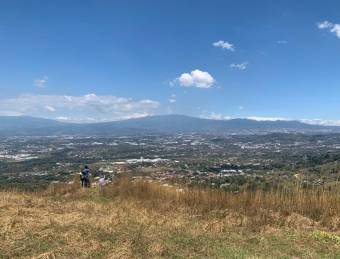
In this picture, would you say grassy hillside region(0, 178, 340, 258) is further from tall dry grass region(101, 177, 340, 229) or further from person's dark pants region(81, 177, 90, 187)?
person's dark pants region(81, 177, 90, 187)

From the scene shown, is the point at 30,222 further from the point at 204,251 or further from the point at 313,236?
the point at 313,236

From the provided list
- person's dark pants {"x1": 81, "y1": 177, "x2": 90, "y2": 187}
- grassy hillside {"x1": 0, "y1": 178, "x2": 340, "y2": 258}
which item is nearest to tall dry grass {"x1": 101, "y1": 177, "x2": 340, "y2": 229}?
grassy hillside {"x1": 0, "y1": 178, "x2": 340, "y2": 258}

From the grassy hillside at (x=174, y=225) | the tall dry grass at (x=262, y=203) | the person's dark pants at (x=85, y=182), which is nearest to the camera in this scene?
the grassy hillside at (x=174, y=225)

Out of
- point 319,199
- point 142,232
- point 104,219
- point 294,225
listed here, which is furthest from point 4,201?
point 319,199

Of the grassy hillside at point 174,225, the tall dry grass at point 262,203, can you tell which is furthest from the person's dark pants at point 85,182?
the tall dry grass at point 262,203

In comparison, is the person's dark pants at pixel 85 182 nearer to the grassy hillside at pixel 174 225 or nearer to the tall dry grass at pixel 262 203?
the grassy hillside at pixel 174 225

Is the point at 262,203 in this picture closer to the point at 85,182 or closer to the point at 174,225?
the point at 174,225

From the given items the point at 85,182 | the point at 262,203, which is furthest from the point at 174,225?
the point at 85,182
